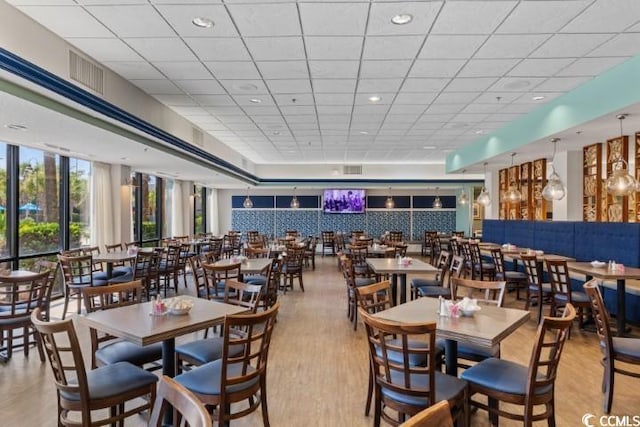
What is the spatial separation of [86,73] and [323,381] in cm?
411

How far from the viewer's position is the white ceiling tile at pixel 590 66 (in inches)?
176

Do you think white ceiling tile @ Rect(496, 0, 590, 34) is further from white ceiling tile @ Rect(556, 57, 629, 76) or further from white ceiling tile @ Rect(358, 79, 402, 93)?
white ceiling tile @ Rect(358, 79, 402, 93)

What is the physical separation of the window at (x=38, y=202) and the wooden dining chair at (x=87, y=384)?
5309 millimetres

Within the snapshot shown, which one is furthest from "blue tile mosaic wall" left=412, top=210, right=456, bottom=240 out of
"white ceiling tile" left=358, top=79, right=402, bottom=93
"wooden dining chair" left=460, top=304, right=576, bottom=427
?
"wooden dining chair" left=460, top=304, right=576, bottom=427

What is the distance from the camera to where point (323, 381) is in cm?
371

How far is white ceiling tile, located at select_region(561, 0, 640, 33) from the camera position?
10.8 ft

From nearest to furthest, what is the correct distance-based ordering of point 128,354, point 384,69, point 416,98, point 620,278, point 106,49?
1. point 128,354
2. point 106,49
3. point 620,278
4. point 384,69
5. point 416,98

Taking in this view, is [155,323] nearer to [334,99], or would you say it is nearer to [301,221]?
[334,99]

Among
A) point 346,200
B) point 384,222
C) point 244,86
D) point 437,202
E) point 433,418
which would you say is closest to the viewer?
point 433,418

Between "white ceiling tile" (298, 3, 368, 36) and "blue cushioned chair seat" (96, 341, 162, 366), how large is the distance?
3019 mm

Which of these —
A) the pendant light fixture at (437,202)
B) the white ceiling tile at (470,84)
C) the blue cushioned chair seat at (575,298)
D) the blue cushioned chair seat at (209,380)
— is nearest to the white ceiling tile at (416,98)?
the white ceiling tile at (470,84)

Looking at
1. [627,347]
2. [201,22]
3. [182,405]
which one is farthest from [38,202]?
[627,347]

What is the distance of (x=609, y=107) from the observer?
480 cm

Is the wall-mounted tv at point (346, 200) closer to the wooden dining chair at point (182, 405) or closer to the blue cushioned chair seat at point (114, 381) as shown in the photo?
the blue cushioned chair seat at point (114, 381)
